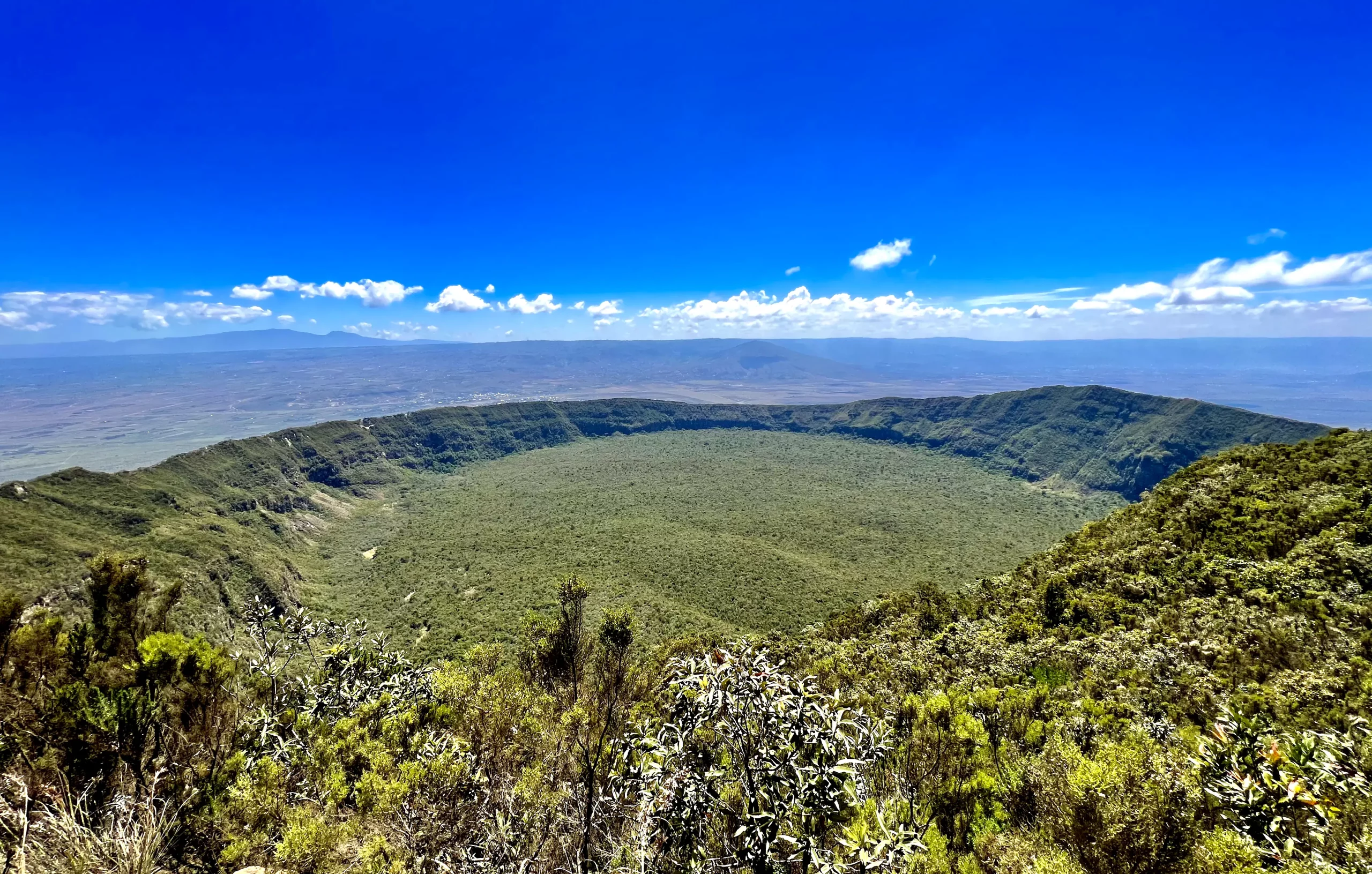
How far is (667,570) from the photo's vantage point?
5178 cm

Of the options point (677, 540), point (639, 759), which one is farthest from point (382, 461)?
point (639, 759)

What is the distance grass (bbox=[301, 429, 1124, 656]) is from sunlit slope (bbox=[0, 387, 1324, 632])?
538cm

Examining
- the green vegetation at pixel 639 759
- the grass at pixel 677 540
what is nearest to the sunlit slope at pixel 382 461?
the grass at pixel 677 540

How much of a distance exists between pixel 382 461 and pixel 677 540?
72.7 metres

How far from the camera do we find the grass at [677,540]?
146 ft

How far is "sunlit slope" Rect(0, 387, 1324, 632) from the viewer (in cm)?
4169

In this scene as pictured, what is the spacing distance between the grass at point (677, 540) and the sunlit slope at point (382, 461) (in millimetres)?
5383

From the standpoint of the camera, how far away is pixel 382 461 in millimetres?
101375

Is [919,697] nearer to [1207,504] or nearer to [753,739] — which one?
[753,739]

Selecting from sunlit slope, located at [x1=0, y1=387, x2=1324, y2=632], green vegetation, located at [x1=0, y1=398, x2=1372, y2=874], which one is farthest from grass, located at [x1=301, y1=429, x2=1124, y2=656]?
green vegetation, located at [x1=0, y1=398, x2=1372, y2=874]

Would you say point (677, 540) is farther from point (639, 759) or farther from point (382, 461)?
point (382, 461)

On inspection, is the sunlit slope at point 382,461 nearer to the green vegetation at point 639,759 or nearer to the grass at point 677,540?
the grass at point 677,540

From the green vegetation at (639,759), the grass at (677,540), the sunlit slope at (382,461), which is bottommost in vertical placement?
the grass at (677,540)

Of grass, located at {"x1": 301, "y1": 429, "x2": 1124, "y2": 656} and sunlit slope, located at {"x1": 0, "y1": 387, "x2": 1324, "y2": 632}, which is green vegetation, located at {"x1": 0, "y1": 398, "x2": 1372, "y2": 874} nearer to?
grass, located at {"x1": 301, "y1": 429, "x2": 1124, "y2": 656}
